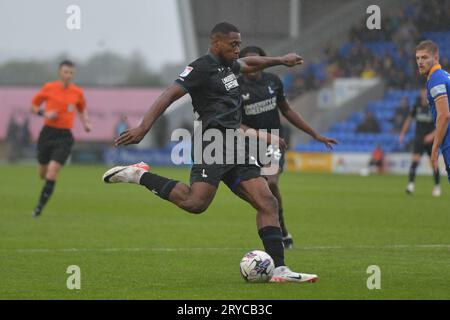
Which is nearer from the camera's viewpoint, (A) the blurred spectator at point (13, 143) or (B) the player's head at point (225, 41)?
(B) the player's head at point (225, 41)

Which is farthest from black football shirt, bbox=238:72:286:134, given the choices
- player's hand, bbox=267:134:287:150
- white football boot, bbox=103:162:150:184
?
white football boot, bbox=103:162:150:184

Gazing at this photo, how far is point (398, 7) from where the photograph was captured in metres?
43.6

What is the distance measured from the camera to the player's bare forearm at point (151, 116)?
365 inches

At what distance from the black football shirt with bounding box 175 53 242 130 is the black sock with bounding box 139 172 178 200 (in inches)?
26.7

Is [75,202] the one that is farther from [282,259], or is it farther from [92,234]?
[282,259]

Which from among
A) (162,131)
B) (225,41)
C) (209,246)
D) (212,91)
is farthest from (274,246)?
(162,131)

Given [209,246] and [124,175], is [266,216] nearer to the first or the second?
[124,175]

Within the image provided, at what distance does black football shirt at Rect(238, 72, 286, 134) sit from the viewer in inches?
495

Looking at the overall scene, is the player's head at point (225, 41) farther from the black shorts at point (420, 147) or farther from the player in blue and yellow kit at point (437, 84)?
the black shorts at point (420, 147)

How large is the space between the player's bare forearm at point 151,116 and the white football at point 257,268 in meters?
1.58

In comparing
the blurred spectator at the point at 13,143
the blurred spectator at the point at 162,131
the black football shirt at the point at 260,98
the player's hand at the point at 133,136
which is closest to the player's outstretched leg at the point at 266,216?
the player's hand at the point at 133,136

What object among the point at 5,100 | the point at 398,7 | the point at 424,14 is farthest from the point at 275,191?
the point at 5,100

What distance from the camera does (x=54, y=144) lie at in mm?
17844

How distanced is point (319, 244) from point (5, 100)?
45.5m
